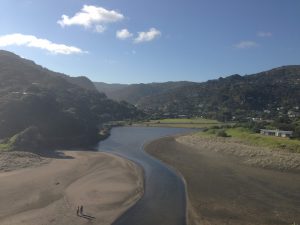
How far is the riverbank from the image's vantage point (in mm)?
33188

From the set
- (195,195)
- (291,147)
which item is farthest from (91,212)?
(291,147)

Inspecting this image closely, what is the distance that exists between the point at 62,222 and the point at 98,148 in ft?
162

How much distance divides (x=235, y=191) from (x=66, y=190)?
741 inches

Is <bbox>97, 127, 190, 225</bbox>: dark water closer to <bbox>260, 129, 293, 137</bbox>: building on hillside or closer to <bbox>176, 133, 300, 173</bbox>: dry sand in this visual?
<bbox>176, 133, 300, 173</bbox>: dry sand

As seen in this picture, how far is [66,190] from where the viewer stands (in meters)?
41.1

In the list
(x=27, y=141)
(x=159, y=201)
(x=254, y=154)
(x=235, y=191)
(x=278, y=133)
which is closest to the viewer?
(x=159, y=201)

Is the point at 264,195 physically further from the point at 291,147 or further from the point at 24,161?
the point at 24,161

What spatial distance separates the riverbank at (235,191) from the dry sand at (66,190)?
6.90m

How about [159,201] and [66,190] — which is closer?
[159,201]

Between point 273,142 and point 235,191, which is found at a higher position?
point 273,142

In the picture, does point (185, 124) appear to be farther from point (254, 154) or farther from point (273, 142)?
point (254, 154)

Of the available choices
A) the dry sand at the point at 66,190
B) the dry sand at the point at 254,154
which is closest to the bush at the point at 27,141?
the dry sand at the point at 66,190

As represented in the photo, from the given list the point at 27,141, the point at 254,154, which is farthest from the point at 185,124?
the point at 254,154

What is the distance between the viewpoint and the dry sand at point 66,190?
32281mm
